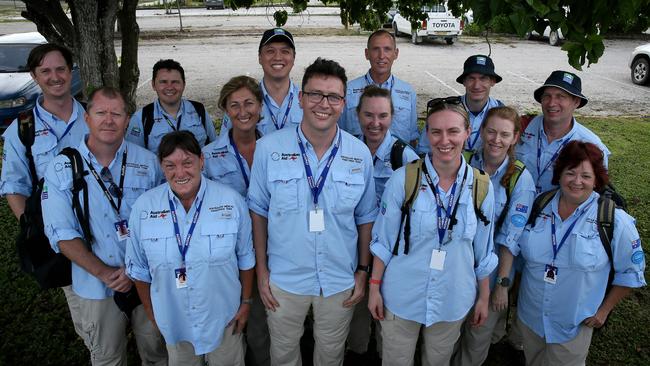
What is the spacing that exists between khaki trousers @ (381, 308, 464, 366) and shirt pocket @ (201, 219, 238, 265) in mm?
1120

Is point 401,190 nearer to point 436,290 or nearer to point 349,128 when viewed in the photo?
point 436,290

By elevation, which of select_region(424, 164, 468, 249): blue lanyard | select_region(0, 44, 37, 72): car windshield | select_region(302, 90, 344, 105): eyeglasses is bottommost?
select_region(424, 164, 468, 249): blue lanyard

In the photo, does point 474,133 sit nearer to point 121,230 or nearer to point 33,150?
point 121,230

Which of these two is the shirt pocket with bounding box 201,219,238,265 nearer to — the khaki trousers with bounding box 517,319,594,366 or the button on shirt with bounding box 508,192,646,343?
the button on shirt with bounding box 508,192,646,343

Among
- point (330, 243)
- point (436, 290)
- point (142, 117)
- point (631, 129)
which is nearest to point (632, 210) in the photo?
point (631, 129)

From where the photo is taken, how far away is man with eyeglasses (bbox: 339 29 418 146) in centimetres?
455

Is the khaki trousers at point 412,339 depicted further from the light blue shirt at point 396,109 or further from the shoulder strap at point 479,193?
the light blue shirt at point 396,109

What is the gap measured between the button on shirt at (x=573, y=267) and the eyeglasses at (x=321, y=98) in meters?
1.57

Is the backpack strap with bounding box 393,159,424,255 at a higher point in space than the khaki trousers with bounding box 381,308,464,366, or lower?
higher

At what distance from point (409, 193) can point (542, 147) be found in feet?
5.03

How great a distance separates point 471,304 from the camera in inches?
119

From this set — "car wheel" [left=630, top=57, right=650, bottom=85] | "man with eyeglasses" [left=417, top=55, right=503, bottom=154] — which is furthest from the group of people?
"car wheel" [left=630, top=57, right=650, bottom=85]

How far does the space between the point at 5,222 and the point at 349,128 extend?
517 cm

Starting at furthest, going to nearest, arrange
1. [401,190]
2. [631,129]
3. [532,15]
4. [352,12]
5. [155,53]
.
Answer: [155,53], [631,129], [352,12], [401,190], [532,15]
